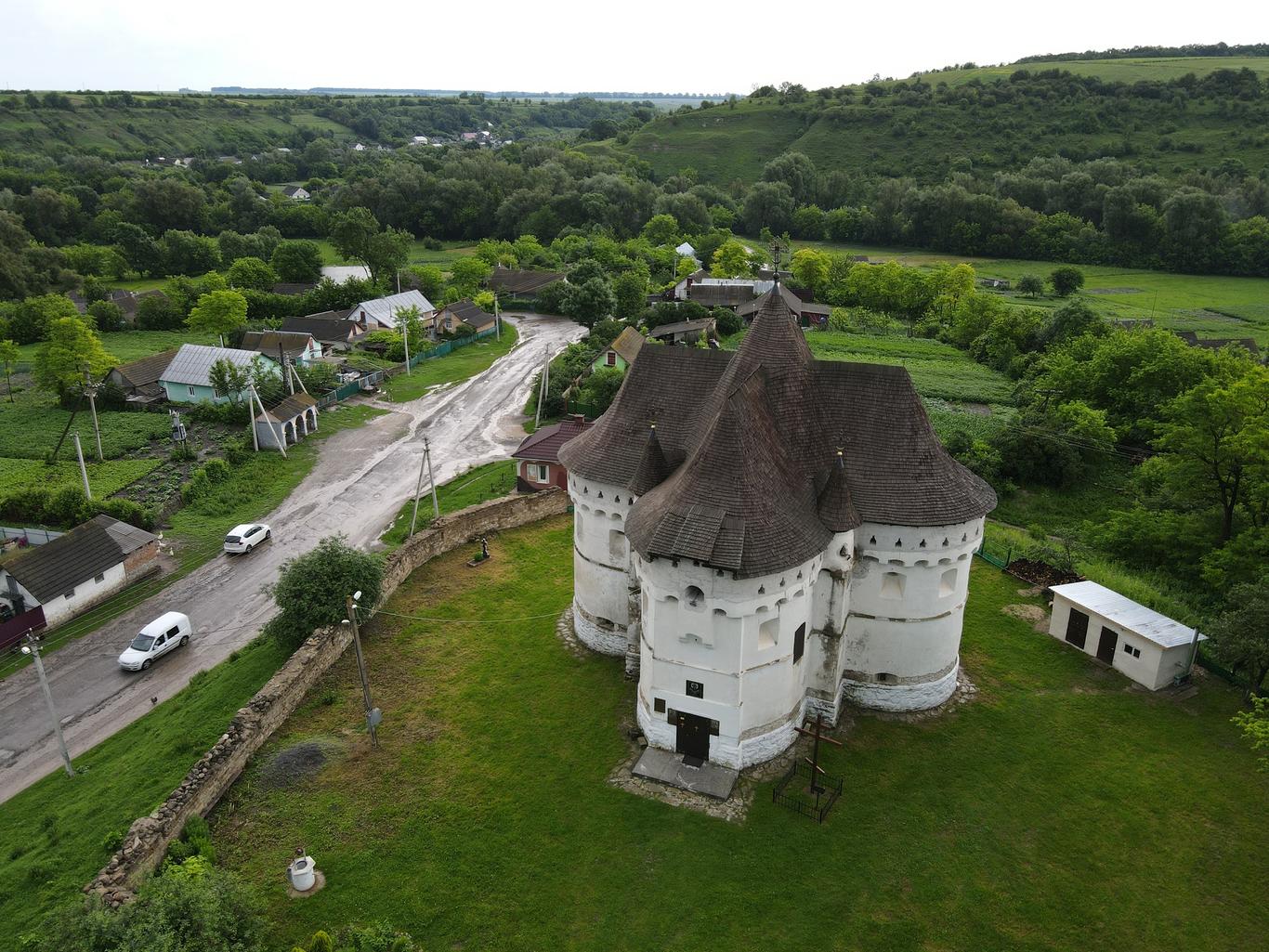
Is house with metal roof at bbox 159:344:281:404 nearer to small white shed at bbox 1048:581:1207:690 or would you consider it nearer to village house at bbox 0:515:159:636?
village house at bbox 0:515:159:636

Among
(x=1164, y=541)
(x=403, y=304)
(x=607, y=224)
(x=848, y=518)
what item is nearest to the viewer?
(x=848, y=518)

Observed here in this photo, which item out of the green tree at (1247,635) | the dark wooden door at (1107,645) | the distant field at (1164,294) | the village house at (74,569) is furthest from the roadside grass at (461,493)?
the distant field at (1164,294)

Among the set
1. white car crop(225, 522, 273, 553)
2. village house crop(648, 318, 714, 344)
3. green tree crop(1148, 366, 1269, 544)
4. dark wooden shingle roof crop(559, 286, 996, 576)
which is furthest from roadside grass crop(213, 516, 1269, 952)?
village house crop(648, 318, 714, 344)

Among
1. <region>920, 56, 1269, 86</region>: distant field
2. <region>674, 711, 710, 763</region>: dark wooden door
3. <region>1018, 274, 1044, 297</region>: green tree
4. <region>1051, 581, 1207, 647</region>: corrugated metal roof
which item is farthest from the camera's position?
<region>920, 56, 1269, 86</region>: distant field

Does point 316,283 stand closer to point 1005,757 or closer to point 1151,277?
point 1005,757

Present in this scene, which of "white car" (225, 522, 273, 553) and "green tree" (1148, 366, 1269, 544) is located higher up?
"green tree" (1148, 366, 1269, 544)

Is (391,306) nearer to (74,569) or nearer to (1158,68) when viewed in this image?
(74,569)

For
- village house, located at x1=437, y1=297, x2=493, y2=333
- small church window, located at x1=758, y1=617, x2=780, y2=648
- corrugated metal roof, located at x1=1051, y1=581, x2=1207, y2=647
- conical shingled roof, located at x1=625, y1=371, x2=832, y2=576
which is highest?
conical shingled roof, located at x1=625, y1=371, x2=832, y2=576

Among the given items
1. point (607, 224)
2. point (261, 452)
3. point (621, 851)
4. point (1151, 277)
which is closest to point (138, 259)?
point (607, 224)
